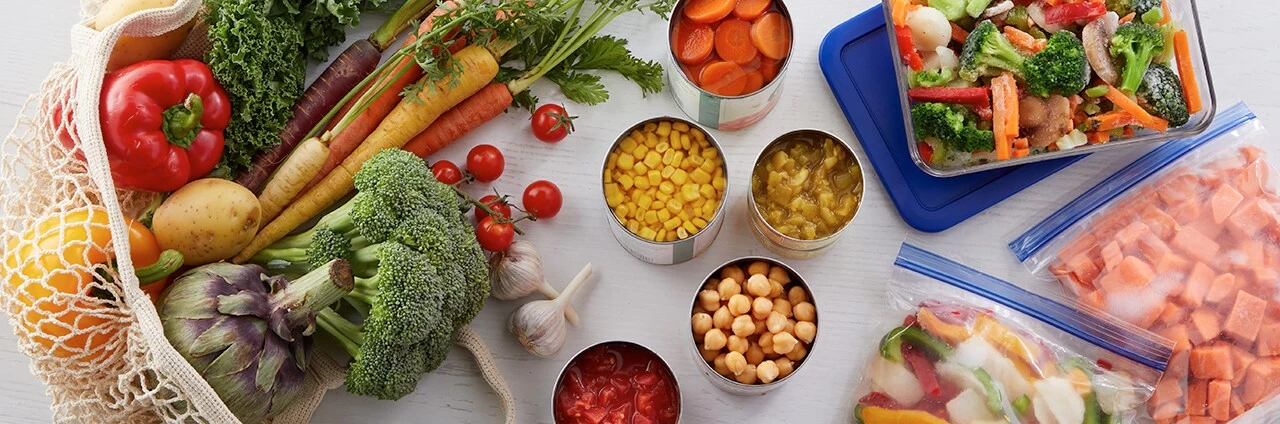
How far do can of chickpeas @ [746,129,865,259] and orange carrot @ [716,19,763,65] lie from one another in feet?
0.59

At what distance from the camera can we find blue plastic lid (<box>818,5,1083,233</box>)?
192cm

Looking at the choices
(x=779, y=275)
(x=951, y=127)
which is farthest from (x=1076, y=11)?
(x=779, y=275)

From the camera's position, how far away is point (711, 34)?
1813mm

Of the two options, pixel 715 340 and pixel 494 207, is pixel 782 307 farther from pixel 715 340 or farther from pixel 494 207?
pixel 494 207

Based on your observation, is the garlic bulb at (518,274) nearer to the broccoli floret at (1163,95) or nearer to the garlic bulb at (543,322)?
the garlic bulb at (543,322)

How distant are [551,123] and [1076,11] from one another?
1047mm

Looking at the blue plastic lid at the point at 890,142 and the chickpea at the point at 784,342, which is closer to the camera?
the chickpea at the point at 784,342

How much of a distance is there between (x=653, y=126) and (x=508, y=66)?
370 mm

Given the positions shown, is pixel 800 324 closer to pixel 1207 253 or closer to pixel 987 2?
pixel 987 2

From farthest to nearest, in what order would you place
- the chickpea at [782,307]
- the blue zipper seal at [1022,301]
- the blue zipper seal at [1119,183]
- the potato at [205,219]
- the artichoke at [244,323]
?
the blue zipper seal at [1119,183] → the blue zipper seal at [1022,301] → the chickpea at [782,307] → the potato at [205,219] → the artichoke at [244,323]

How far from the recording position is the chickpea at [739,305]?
1711 mm

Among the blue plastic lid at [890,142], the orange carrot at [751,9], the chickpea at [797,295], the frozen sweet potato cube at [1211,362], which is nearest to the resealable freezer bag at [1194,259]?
the frozen sweet potato cube at [1211,362]

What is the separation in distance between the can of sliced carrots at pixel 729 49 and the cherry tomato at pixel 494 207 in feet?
1.39

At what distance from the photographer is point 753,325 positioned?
171 centimetres
